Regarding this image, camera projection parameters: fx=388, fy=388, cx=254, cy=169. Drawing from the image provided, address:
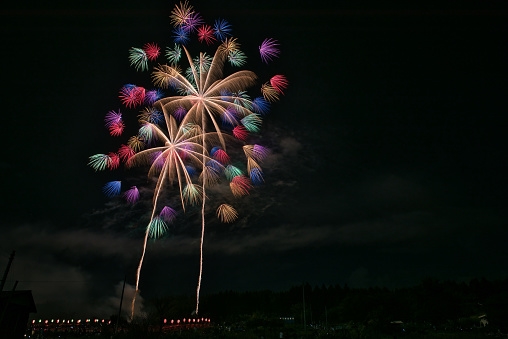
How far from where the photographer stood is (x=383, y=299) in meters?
85.8

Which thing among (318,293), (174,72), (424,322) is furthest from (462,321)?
(318,293)

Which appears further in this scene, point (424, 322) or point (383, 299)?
point (383, 299)

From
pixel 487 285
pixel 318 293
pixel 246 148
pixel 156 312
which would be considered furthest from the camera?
pixel 318 293

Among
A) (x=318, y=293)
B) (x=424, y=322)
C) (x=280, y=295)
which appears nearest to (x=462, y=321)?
(x=424, y=322)

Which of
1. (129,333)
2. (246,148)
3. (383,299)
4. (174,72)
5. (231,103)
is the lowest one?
(129,333)

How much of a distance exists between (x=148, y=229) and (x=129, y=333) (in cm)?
1382

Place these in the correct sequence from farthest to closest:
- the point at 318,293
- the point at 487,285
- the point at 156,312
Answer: the point at 318,293
the point at 487,285
the point at 156,312

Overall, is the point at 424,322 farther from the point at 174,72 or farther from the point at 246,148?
the point at 174,72

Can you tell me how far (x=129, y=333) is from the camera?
20625 millimetres

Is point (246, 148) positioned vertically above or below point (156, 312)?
above

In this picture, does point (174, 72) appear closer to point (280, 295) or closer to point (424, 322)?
point (424, 322)

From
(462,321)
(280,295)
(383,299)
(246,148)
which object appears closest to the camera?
(246,148)

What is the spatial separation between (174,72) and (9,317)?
24.7 meters

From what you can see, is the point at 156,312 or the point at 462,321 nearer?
the point at 156,312
